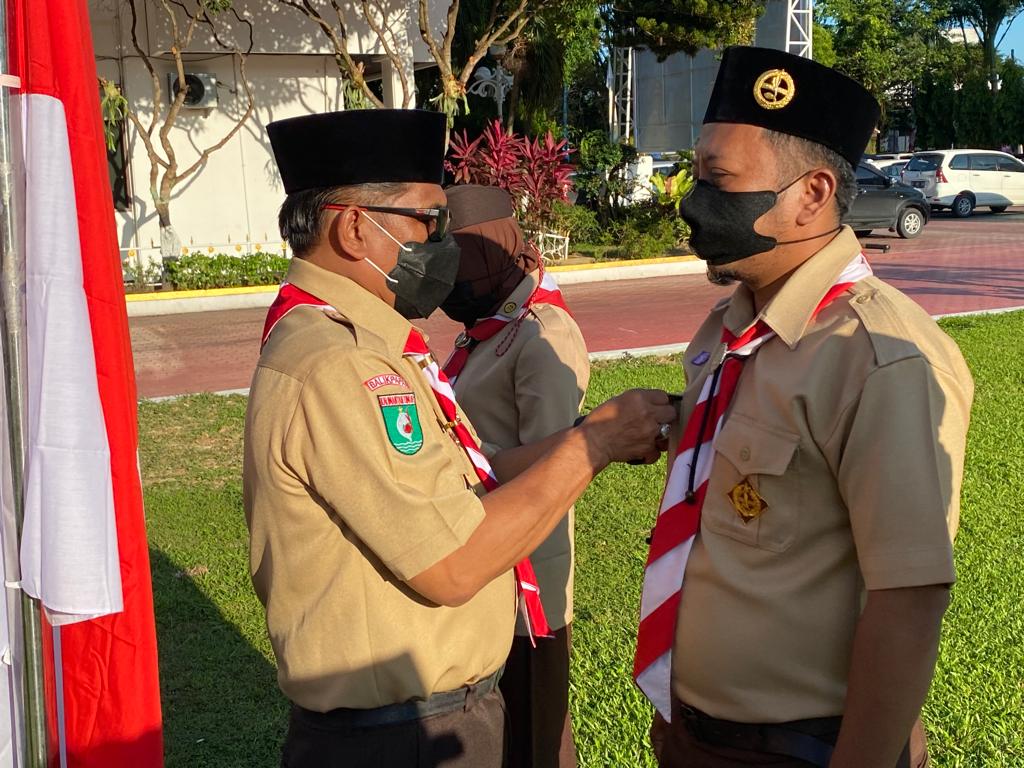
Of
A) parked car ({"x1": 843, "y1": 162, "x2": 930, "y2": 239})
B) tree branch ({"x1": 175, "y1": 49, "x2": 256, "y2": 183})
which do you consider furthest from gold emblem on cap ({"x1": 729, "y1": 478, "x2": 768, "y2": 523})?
parked car ({"x1": 843, "y1": 162, "x2": 930, "y2": 239})

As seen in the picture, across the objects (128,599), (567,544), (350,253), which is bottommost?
(567,544)

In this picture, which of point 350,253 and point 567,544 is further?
point 567,544

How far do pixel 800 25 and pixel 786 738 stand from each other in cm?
2446

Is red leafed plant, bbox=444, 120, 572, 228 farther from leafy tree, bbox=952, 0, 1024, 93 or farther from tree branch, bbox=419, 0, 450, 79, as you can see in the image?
leafy tree, bbox=952, 0, 1024, 93

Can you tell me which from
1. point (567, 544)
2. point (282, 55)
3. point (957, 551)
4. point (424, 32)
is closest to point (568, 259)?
point (424, 32)

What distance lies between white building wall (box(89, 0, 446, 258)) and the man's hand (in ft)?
48.5

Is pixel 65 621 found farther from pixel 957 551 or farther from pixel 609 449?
pixel 957 551

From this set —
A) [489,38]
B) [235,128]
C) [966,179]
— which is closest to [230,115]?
[235,128]

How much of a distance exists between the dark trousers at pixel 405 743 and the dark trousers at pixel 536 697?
34.0 inches

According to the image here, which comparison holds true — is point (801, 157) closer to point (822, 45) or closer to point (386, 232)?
point (386, 232)

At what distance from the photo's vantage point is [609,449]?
7.91 feet

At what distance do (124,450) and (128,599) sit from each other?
1.10ft

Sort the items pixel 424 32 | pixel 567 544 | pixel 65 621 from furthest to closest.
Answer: pixel 424 32 < pixel 567 544 < pixel 65 621

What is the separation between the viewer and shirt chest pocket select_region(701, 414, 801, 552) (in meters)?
1.96
